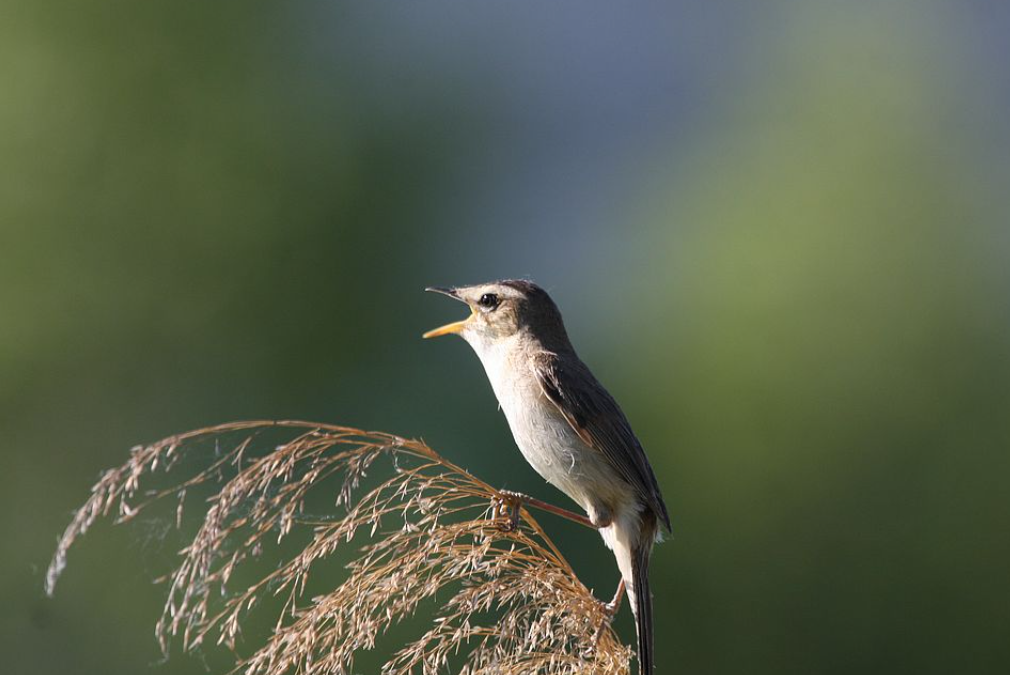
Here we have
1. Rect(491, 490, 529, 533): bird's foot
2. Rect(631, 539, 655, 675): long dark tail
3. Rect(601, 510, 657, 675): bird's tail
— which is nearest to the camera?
Rect(491, 490, 529, 533): bird's foot

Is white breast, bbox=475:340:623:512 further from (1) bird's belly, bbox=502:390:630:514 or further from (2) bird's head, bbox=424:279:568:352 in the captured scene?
(2) bird's head, bbox=424:279:568:352

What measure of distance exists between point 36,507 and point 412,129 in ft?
22.1

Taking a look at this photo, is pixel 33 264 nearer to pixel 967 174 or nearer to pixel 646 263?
pixel 646 263

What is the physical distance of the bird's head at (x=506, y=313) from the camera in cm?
409

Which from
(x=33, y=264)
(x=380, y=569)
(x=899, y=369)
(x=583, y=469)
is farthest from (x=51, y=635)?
(x=899, y=369)

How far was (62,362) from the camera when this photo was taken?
39.7 ft

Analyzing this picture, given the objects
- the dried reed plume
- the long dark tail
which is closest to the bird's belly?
the long dark tail

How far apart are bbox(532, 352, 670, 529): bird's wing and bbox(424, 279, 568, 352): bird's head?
29cm

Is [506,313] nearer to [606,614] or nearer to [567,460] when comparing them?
[567,460]

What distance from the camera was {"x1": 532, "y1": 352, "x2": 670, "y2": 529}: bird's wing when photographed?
143 inches

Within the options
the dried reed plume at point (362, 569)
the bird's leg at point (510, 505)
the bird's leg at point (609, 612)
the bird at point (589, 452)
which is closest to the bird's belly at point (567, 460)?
the bird at point (589, 452)

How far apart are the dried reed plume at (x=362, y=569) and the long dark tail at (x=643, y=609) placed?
531 mm

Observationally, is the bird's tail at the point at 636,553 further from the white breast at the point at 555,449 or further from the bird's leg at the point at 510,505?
the bird's leg at the point at 510,505

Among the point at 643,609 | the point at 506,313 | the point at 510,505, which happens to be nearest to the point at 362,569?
the point at 510,505
